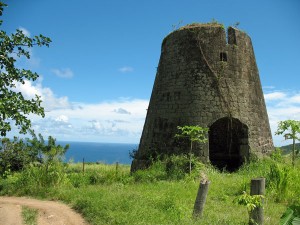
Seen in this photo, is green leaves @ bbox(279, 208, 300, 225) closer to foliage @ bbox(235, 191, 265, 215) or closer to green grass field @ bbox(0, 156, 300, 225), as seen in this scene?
foliage @ bbox(235, 191, 265, 215)

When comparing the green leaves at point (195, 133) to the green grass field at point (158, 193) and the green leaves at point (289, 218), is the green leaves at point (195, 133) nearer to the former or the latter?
the green grass field at point (158, 193)

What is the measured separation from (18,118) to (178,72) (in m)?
8.64

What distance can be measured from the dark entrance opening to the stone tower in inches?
2.1

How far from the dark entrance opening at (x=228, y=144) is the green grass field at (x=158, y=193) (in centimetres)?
112

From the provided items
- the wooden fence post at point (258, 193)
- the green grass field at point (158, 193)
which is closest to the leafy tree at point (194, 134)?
the green grass field at point (158, 193)

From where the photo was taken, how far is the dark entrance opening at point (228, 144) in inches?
516

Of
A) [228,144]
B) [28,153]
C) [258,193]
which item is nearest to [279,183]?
[258,193]

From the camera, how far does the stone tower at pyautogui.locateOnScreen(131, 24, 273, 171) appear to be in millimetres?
12812

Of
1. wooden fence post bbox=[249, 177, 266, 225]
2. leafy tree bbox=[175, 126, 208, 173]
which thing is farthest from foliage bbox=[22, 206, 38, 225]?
leafy tree bbox=[175, 126, 208, 173]

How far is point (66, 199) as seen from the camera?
8.39 m

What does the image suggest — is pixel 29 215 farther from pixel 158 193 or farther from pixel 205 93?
pixel 205 93

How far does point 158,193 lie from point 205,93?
18.2 feet

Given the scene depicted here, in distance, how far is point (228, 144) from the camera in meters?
15.3

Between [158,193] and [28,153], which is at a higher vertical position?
[28,153]
